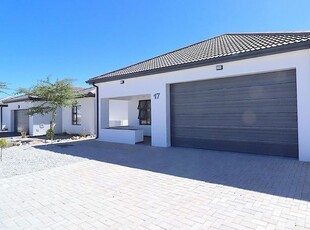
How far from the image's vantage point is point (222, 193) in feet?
15.2

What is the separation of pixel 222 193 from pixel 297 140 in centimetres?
474

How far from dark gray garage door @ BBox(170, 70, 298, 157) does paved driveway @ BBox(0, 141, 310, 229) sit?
120 centimetres

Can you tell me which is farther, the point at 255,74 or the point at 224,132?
the point at 224,132

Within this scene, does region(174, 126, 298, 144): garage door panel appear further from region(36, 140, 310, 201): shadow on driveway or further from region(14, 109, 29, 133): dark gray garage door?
region(14, 109, 29, 133): dark gray garage door

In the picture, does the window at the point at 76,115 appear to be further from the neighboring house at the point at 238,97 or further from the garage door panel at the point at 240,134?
the garage door panel at the point at 240,134

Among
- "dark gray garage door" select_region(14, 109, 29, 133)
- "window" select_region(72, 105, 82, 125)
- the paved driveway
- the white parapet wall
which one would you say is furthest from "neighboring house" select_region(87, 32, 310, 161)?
"dark gray garage door" select_region(14, 109, 29, 133)

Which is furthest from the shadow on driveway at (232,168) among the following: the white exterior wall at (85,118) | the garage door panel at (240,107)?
the white exterior wall at (85,118)

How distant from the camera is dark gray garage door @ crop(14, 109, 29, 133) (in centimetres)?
2137

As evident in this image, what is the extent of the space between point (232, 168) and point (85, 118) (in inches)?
551

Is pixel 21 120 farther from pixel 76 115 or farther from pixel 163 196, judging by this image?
pixel 163 196

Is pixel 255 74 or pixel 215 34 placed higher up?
pixel 215 34

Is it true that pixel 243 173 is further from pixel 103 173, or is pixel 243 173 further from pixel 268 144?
pixel 103 173

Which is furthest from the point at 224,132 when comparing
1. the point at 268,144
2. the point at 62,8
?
the point at 62,8

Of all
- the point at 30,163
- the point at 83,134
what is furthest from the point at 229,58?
the point at 83,134
